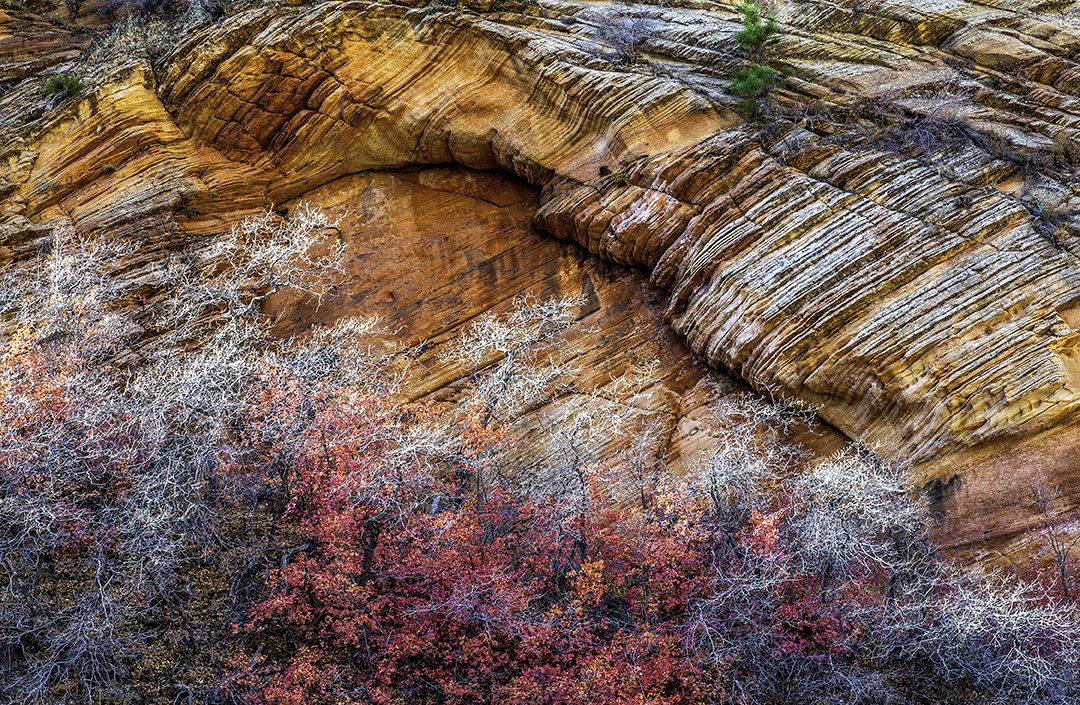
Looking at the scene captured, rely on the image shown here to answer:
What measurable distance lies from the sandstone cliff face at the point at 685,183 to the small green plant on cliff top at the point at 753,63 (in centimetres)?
33

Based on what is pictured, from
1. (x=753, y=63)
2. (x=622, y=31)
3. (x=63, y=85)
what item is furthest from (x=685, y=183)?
(x=63, y=85)

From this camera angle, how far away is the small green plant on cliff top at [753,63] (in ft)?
45.2

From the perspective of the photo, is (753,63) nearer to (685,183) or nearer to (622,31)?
(622,31)

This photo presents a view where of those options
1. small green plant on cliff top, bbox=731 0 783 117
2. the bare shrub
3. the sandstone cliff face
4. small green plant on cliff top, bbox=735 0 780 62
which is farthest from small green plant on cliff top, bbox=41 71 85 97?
small green plant on cliff top, bbox=735 0 780 62

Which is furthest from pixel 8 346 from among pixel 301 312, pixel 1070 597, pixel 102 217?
pixel 1070 597

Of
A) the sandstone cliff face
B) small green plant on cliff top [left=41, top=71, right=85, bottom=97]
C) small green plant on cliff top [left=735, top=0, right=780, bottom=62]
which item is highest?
small green plant on cliff top [left=41, top=71, right=85, bottom=97]

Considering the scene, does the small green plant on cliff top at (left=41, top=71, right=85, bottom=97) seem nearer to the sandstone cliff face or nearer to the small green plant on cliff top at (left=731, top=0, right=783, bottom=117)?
the sandstone cliff face

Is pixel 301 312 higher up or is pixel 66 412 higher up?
pixel 66 412

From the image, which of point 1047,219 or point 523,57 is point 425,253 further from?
point 1047,219

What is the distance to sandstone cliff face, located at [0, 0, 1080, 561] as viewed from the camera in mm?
10695

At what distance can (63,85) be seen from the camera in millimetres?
15305

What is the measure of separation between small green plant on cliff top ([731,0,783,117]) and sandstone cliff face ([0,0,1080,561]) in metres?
0.33

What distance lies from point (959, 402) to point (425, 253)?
415 inches

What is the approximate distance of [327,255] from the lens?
51.8 ft
